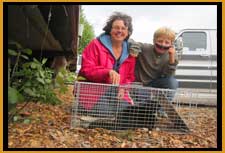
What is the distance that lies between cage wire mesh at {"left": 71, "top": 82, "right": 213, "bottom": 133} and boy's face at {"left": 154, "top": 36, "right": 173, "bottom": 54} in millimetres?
346

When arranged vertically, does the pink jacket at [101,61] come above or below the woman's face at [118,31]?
below

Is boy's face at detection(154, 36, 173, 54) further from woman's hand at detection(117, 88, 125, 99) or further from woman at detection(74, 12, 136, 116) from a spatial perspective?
woman's hand at detection(117, 88, 125, 99)

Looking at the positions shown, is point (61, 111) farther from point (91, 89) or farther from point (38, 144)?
point (38, 144)

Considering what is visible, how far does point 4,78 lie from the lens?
6.34 feet

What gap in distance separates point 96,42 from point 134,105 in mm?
528

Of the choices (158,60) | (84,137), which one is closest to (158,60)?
(158,60)

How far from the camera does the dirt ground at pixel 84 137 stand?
6.97 ft

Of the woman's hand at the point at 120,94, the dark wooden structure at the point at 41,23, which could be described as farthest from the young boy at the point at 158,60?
the dark wooden structure at the point at 41,23

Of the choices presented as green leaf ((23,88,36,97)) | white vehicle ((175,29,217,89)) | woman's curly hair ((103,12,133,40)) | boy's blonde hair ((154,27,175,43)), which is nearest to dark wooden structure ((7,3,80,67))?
woman's curly hair ((103,12,133,40))

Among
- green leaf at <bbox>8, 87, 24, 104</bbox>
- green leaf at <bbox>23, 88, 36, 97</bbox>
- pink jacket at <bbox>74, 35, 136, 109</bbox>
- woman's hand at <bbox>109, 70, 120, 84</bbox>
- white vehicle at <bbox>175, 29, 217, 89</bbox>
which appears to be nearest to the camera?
green leaf at <bbox>8, 87, 24, 104</bbox>

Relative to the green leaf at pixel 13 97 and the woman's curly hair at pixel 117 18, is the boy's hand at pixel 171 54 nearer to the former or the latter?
the woman's curly hair at pixel 117 18

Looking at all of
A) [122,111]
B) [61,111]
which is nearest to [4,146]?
[122,111]

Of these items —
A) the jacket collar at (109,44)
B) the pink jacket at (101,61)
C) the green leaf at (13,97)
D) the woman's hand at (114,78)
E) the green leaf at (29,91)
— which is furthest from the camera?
the jacket collar at (109,44)

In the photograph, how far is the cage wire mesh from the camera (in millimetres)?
2420
